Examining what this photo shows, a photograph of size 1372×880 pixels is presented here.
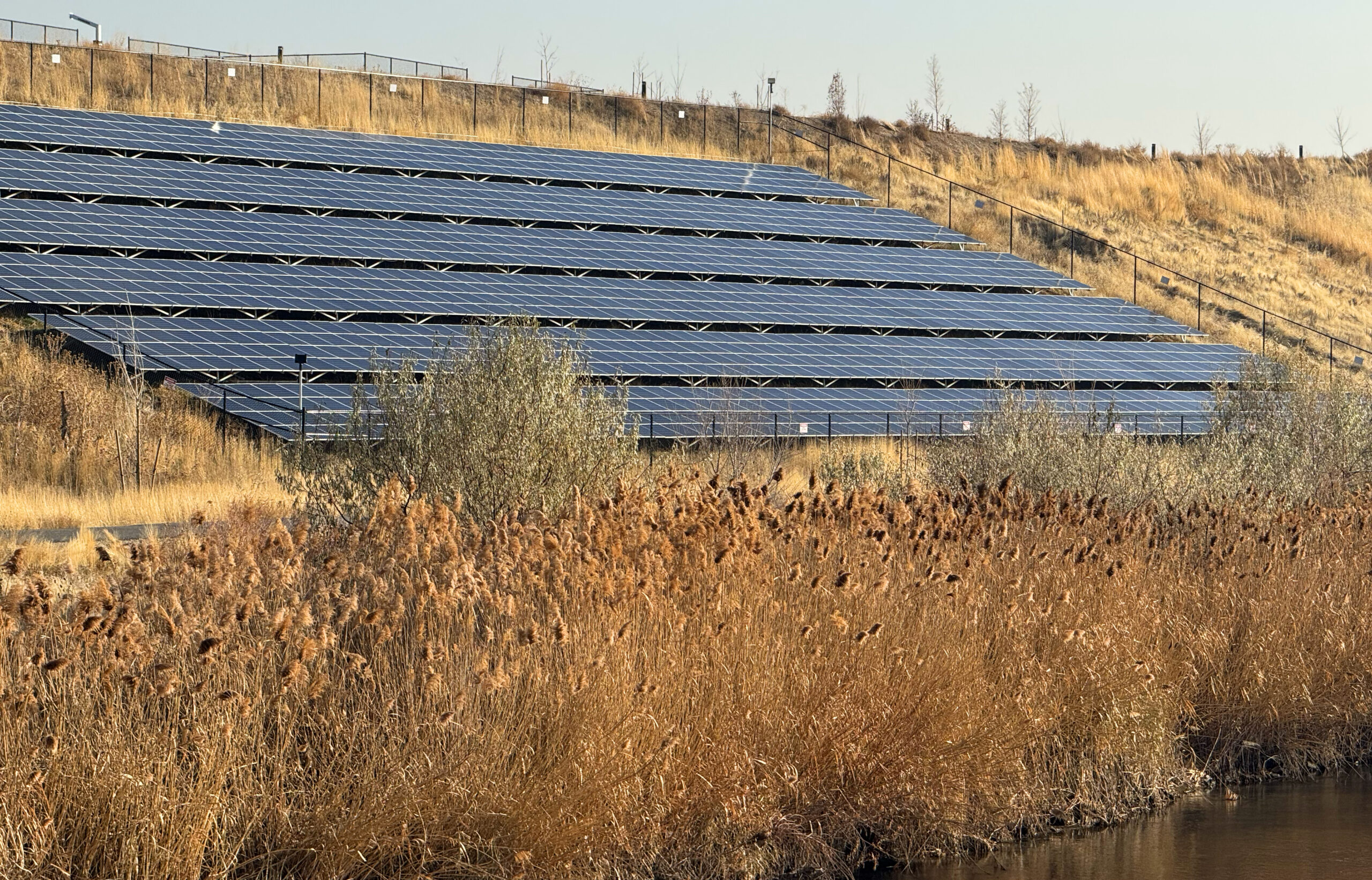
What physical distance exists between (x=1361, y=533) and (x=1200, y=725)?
10.6ft

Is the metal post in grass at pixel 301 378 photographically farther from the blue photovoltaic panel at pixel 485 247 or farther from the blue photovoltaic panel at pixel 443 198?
the blue photovoltaic panel at pixel 443 198

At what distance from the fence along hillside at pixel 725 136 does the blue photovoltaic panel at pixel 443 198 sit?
6.11 metres

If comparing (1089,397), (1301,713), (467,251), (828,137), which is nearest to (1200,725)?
(1301,713)

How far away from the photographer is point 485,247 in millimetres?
44344

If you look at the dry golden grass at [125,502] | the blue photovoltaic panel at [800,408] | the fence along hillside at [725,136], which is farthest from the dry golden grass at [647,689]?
the fence along hillside at [725,136]

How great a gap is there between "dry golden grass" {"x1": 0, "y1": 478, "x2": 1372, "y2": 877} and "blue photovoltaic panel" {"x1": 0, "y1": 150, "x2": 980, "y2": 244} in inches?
1220

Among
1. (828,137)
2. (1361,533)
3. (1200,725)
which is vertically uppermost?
(828,137)

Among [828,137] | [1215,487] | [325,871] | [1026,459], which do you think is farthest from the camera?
[828,137]

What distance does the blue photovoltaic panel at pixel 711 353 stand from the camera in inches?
1324

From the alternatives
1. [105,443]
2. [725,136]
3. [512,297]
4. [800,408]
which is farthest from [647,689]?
[725,136]

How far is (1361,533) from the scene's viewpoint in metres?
15.2

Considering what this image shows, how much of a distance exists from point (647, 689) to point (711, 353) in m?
30.6

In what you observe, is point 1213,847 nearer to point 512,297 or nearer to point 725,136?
point 512,297

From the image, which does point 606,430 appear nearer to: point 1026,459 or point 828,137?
point 1026,459
